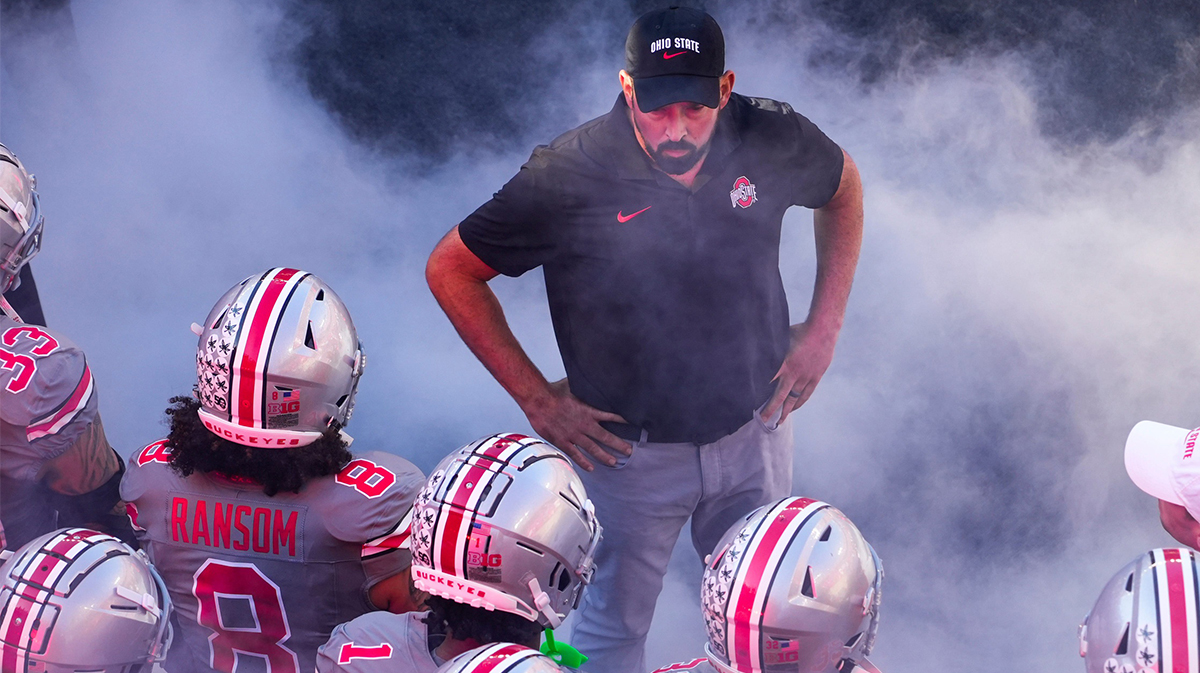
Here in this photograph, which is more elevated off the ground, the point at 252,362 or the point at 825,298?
the point at 825,298

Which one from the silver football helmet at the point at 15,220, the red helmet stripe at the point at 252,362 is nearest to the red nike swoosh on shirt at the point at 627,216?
the red helmet stripe at the point at 252,362

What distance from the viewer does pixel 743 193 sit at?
2443 mm

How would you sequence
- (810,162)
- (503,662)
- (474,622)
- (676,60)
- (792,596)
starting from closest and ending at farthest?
(503,662) → (792,596) → (474,622) → (676,60) → (810,162)

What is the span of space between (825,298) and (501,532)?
122 cm

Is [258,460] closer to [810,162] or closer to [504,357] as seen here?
[504,357]

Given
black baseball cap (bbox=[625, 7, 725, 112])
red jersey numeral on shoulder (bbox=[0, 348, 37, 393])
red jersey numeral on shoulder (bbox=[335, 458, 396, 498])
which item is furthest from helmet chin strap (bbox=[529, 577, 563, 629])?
red jersey numeral on shoulder (bbox=[0, 348, 37, 393])

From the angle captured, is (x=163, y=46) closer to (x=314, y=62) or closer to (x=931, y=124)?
(x=314, y=62)

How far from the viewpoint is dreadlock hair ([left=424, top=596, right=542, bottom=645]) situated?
1938mm

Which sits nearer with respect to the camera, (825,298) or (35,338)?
(35,338)

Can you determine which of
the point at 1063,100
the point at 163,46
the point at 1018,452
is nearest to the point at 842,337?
the point at 1018,452

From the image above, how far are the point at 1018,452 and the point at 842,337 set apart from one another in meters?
0.77

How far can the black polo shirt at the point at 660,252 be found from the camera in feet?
7.95

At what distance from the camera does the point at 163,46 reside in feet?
16.1

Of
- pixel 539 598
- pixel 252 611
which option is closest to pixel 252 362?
pixel 252 611
